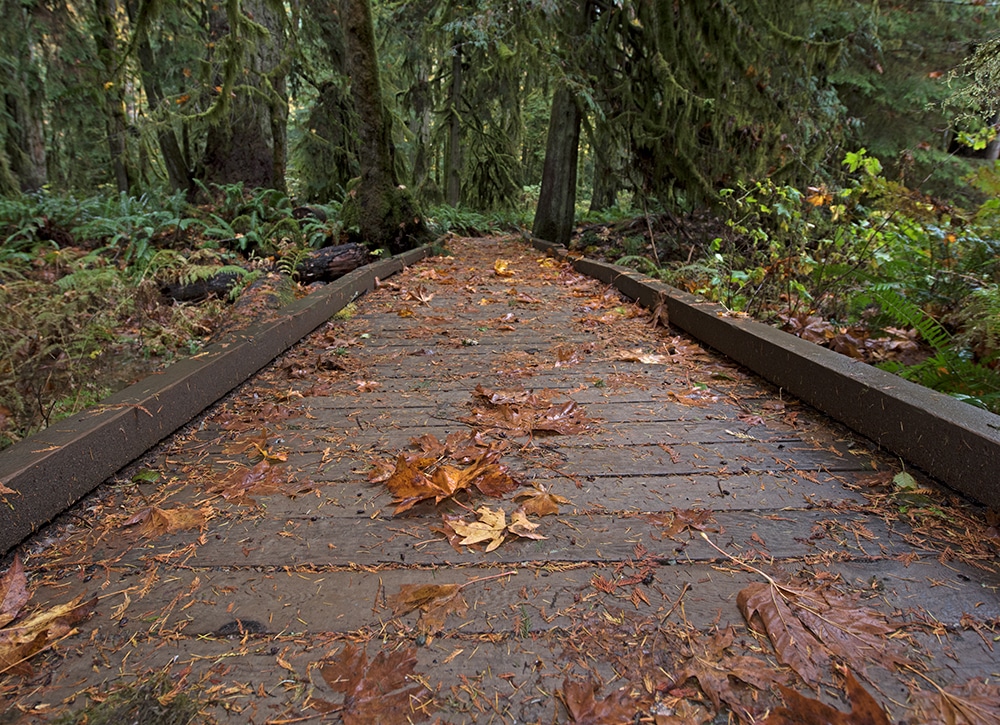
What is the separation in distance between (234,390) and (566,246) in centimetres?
822

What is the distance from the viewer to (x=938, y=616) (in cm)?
154

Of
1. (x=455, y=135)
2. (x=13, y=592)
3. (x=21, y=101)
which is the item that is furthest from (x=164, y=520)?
(x=21, y=101)

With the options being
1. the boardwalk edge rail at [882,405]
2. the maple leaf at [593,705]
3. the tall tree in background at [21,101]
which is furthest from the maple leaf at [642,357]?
the tall tree in background at [21,101]

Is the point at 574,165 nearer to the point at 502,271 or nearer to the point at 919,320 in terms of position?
the point at 502,271

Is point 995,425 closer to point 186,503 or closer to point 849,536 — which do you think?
point 849,536

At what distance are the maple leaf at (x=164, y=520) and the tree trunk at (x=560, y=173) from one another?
9239 millimetres

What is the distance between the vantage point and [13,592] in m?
1.67

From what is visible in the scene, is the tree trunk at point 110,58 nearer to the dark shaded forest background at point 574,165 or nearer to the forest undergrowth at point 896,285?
the dark shaded forest background at point 574,165

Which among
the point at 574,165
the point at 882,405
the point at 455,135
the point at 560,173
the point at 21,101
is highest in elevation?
the point at 21,101

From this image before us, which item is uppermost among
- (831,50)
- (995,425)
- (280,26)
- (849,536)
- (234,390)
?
(280,26)

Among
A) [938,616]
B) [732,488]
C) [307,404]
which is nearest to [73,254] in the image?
[307,404]

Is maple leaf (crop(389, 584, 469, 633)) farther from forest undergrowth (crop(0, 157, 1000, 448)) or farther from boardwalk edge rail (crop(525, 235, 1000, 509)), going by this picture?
forest undergrowth (crop(0, 157, 1000, 448))

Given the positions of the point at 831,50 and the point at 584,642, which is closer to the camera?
the point at 584,642

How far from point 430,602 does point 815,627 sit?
3.52 feet
